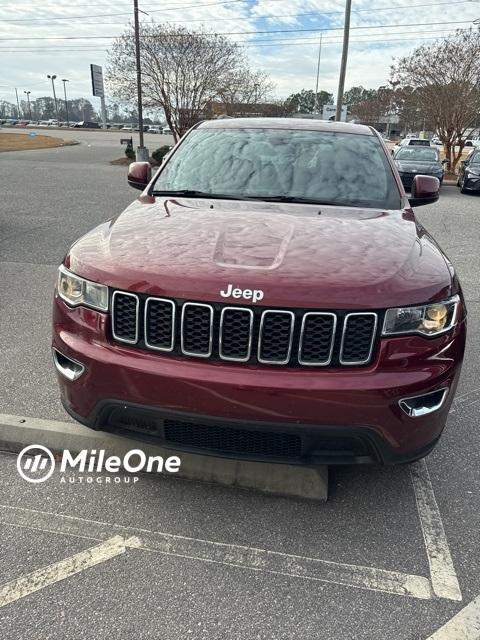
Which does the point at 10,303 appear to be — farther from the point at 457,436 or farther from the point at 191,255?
the point at 457,436

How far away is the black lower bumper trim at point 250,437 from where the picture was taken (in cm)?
214

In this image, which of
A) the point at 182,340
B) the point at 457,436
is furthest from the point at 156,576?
the point at 457,436

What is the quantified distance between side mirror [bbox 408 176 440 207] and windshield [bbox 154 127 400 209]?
465 millimetres

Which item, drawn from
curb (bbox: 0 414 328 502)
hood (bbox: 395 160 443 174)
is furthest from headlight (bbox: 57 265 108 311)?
hood (bbox: 395 160 443 174)

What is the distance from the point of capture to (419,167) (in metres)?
16.8

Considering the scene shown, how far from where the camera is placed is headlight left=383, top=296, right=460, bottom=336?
2.15 meters

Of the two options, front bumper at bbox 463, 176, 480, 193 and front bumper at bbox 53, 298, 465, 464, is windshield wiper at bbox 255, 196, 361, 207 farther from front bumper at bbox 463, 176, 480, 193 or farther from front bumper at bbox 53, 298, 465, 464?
front bumper at bbox 463, 176, 480, 193

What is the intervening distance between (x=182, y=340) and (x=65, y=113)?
419 feet

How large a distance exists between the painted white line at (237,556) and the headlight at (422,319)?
3.41 feet

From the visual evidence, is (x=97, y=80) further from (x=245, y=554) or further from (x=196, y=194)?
(x=245, y=554)

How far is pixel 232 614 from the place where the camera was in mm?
2006

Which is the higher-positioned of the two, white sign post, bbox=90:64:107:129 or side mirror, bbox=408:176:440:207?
white sign post, bbox=90:64:107:129

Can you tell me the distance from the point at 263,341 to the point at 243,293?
8.5 inches

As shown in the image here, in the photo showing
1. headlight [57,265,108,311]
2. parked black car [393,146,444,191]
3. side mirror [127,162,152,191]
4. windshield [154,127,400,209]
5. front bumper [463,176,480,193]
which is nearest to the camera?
headlight [57,265,108,311]
